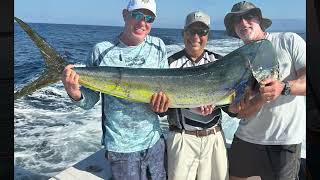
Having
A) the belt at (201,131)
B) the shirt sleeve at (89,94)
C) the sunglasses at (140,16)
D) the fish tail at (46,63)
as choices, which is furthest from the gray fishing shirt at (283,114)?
the fish tail at (46,63)

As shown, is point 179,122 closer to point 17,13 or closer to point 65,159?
point 65,159

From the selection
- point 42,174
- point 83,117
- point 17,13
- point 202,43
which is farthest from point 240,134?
point 17,13

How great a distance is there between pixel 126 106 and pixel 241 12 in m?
0.73

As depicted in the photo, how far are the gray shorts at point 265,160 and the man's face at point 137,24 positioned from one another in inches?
28.2

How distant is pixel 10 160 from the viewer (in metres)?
2.38

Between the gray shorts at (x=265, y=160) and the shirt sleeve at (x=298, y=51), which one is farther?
the gray shorts at (x=265, y=160)

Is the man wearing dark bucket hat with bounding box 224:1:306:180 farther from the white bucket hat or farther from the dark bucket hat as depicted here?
the white bucket hat

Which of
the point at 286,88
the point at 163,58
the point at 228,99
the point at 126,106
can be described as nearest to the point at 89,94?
the point at 126,106

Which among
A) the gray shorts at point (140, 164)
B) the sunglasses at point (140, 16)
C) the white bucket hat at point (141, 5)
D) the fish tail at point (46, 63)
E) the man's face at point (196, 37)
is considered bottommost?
the gray shorts at point (140, 164)

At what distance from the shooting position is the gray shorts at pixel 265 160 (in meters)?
2.42

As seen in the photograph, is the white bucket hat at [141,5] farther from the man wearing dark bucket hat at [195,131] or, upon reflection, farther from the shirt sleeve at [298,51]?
the shirt sleeve at [298,51]

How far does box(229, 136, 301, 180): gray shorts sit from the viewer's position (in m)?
2.42

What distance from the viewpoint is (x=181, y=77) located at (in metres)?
2.31

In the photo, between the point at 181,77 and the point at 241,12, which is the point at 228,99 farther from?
the point at 241,12
